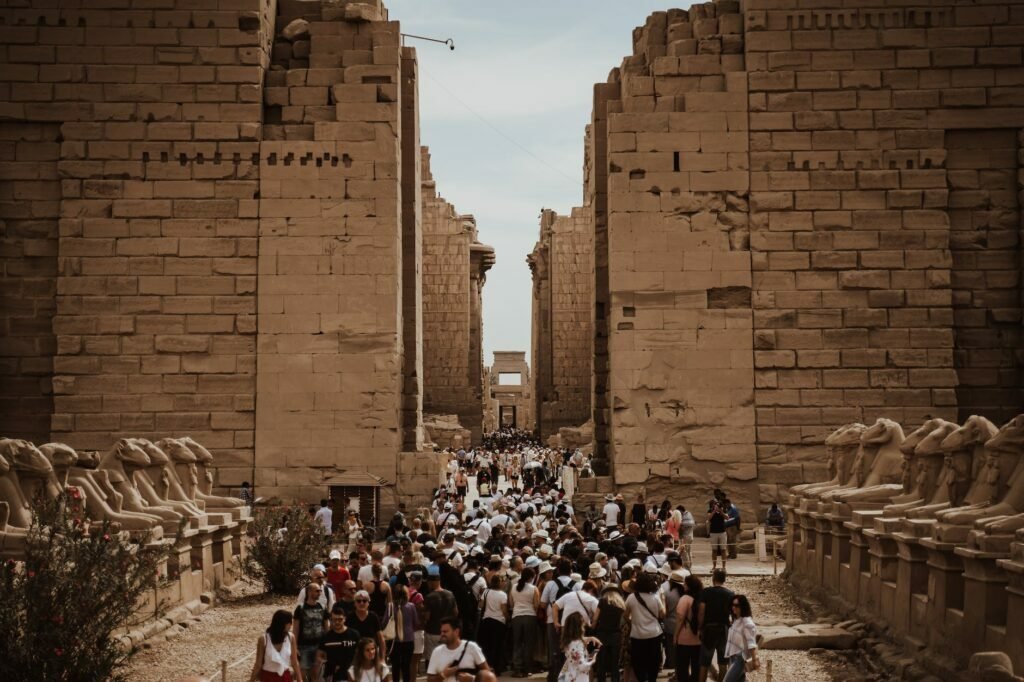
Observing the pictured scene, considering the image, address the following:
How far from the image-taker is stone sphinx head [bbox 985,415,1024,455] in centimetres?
988

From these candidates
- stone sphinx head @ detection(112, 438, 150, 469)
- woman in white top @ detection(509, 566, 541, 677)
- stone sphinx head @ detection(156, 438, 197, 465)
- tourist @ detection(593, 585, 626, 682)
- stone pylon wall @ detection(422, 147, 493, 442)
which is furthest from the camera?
stone pylon wall @ detection(422, 147, 493, 442)

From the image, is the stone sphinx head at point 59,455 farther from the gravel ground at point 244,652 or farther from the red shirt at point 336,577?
the red shirt at point 336,577

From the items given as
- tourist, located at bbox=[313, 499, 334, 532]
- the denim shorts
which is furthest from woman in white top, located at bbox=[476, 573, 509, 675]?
tourist, located at bbox=[313, 499, 334, 532]

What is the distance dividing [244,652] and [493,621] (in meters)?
2.39

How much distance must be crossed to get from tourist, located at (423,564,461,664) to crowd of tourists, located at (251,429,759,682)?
0.04 ft

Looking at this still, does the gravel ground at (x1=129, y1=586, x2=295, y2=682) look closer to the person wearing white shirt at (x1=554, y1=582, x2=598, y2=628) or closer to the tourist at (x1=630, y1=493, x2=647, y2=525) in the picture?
the person wearing white shirt at (x1=554, y1=582, x2=598, y2=628)

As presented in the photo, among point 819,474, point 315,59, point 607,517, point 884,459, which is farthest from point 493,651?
point 315,59

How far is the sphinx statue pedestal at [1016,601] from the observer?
7941mm

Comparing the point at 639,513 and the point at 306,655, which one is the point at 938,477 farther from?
the point at 639,513

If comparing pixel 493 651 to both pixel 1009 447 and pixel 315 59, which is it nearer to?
pixel 1009 447

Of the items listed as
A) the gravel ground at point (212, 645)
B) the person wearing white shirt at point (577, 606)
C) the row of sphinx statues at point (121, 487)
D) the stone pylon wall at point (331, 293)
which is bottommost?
the gravel ground at point (212, 645)

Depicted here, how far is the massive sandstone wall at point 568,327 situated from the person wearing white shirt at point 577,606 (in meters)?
32.5

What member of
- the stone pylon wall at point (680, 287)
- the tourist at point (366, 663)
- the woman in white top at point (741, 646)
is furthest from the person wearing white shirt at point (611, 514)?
the tourist at point (366, 663)

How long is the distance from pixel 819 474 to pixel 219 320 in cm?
944
